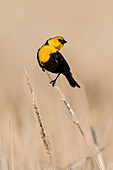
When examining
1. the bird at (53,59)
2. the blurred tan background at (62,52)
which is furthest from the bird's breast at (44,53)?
the blurred tan background at (62,52)

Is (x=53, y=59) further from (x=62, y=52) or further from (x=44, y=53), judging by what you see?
(x=62, y=52)

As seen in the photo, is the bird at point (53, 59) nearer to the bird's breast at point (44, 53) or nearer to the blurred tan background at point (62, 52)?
the bird's breast at point (44, 53)

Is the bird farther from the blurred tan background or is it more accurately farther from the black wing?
the blurred tan background

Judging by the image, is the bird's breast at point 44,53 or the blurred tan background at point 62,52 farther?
the blurred tan background at point 62,52

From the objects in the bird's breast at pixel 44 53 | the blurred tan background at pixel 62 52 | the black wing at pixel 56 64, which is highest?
the blurred tan background at pixel 62 52

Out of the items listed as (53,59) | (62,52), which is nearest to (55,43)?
(53,59)

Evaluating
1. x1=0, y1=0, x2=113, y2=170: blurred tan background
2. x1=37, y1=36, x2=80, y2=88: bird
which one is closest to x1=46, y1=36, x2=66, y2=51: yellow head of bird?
x1=37, y1=36, x2=80, y2=88: bird

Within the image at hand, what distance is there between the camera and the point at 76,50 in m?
4.35

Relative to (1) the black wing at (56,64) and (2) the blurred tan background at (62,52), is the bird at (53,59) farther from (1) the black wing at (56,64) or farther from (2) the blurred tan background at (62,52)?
(2) the blurred tan background at (62,52)

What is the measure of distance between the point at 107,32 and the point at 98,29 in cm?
29

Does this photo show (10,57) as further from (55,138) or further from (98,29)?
(55,138)

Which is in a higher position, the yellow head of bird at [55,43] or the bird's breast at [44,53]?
the yellow head of bird at [55,43]

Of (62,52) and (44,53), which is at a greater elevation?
(62,52)

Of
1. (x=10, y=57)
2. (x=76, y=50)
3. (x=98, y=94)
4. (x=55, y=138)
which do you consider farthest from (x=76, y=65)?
(x=55, y=138)
